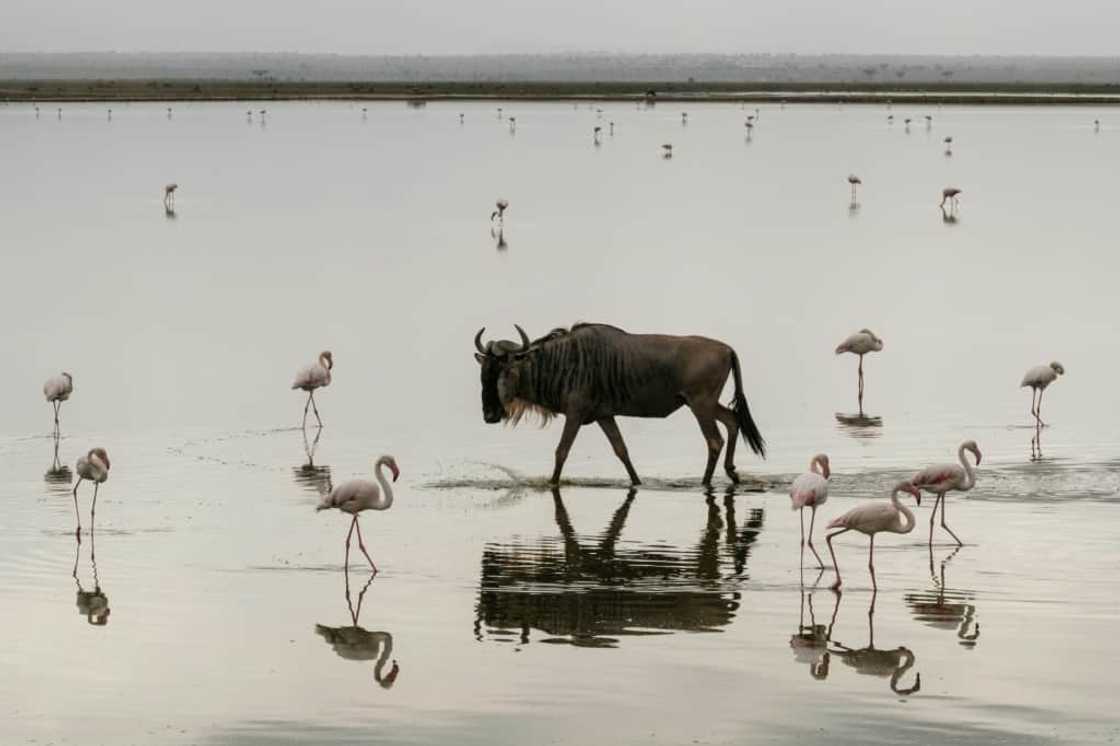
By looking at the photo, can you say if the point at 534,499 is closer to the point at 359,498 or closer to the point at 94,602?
the point at 359,498

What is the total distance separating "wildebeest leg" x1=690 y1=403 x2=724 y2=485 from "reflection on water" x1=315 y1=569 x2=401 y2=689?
6112 millimetres

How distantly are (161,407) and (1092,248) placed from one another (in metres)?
26.2

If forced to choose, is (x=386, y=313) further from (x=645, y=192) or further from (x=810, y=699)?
(x=645, y=192)

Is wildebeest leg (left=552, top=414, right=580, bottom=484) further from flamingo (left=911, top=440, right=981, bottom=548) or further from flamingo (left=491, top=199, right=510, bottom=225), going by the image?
flamingo (left=491, top=199, right=510, bottom=225)

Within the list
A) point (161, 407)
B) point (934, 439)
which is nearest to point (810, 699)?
point (934, 439)

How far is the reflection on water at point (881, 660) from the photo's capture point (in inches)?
543

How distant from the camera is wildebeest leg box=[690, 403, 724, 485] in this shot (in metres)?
21.0

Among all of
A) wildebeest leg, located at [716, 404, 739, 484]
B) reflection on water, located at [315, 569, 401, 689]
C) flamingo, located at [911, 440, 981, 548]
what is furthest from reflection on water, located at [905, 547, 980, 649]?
wildebeest leg, located at [716, 404, 739, 484]

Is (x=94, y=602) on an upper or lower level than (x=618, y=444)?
lower

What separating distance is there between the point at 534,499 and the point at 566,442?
85 cm

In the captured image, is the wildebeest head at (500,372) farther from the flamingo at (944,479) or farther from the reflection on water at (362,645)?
the reflection on water at (362,645)

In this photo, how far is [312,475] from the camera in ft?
71.1

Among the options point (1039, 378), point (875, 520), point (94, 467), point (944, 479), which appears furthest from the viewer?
point (1039, 378)

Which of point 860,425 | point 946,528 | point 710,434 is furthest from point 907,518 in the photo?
point 860,425
